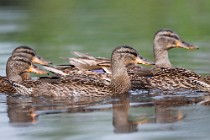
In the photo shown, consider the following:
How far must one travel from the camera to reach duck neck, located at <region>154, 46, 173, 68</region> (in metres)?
15.5

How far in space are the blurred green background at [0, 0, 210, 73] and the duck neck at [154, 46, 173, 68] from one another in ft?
2.05

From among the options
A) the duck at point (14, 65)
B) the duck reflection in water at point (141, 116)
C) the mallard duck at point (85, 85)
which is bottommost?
the duck reflection in water at point (141, 116)

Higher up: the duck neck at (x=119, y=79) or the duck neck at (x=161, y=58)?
the duck neck at (x=161, y=58)

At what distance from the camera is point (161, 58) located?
1554 centimetres

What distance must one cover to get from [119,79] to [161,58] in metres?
2.15

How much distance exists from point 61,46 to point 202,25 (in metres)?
3.96

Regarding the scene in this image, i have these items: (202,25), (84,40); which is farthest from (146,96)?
(202,25)

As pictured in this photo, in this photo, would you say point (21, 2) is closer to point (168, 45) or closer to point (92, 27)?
point (92, 27)

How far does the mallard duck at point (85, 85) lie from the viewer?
13.3m

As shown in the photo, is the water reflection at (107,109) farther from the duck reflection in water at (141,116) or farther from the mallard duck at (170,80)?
the mallard duck at (170,80)

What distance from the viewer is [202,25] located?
21.8 m

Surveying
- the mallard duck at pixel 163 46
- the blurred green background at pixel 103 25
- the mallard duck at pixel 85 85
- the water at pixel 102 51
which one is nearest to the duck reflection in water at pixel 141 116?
the water at pixel 102 51

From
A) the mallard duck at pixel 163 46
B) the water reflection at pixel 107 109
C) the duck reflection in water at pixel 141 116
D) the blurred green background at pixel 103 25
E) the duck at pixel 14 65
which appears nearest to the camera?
the duck reflection in water at pixel 141 116

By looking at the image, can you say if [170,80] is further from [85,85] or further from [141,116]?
[141,116]
